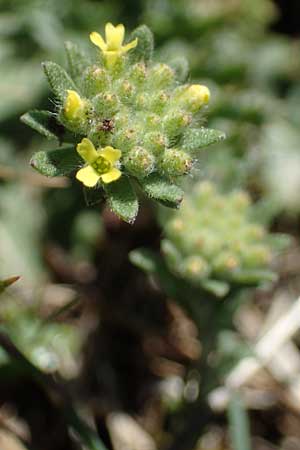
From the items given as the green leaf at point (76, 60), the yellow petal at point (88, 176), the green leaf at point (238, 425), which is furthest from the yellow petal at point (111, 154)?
the green leaf at point (238, 425)

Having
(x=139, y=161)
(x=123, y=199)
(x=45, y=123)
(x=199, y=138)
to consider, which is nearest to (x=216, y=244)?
(x=199, y=138)

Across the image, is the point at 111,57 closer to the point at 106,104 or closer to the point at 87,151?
the point at 106,104

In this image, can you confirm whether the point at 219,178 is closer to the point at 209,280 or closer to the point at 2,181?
the point at 209,280

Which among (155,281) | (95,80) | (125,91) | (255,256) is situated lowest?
(155,281)

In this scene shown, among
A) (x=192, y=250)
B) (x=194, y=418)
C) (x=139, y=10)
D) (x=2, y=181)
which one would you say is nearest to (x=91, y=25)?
(x=139, y=10)

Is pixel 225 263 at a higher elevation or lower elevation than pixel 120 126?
lower

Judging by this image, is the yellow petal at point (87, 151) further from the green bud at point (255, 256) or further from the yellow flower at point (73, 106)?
the green bud at point (255, 256)
